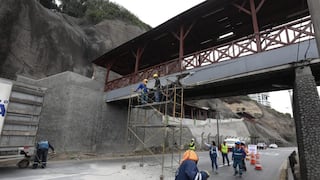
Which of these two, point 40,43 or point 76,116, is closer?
point 76,116

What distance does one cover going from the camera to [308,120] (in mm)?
7047

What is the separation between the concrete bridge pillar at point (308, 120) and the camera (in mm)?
6629

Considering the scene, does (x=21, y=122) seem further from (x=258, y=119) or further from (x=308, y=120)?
(x=258, y=119)

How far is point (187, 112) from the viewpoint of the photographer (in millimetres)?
39844

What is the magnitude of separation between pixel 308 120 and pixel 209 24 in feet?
29.0

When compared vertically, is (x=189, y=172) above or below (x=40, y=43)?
below

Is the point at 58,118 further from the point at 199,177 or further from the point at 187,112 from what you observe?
the point at 187,112

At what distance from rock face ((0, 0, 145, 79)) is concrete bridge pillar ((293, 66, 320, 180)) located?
76.1ft

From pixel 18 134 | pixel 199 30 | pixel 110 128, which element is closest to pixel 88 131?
pixel 110 128

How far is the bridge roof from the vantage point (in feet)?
38.0

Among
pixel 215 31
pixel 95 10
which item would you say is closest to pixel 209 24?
pixel 215 31

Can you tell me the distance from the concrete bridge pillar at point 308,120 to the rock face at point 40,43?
23.2 meters

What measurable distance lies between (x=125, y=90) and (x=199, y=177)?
1219 centimetres

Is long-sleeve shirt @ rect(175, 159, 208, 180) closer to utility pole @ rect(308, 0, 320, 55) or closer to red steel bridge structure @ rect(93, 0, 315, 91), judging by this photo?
utility pole @ rect(308, 0, 320, 55)
